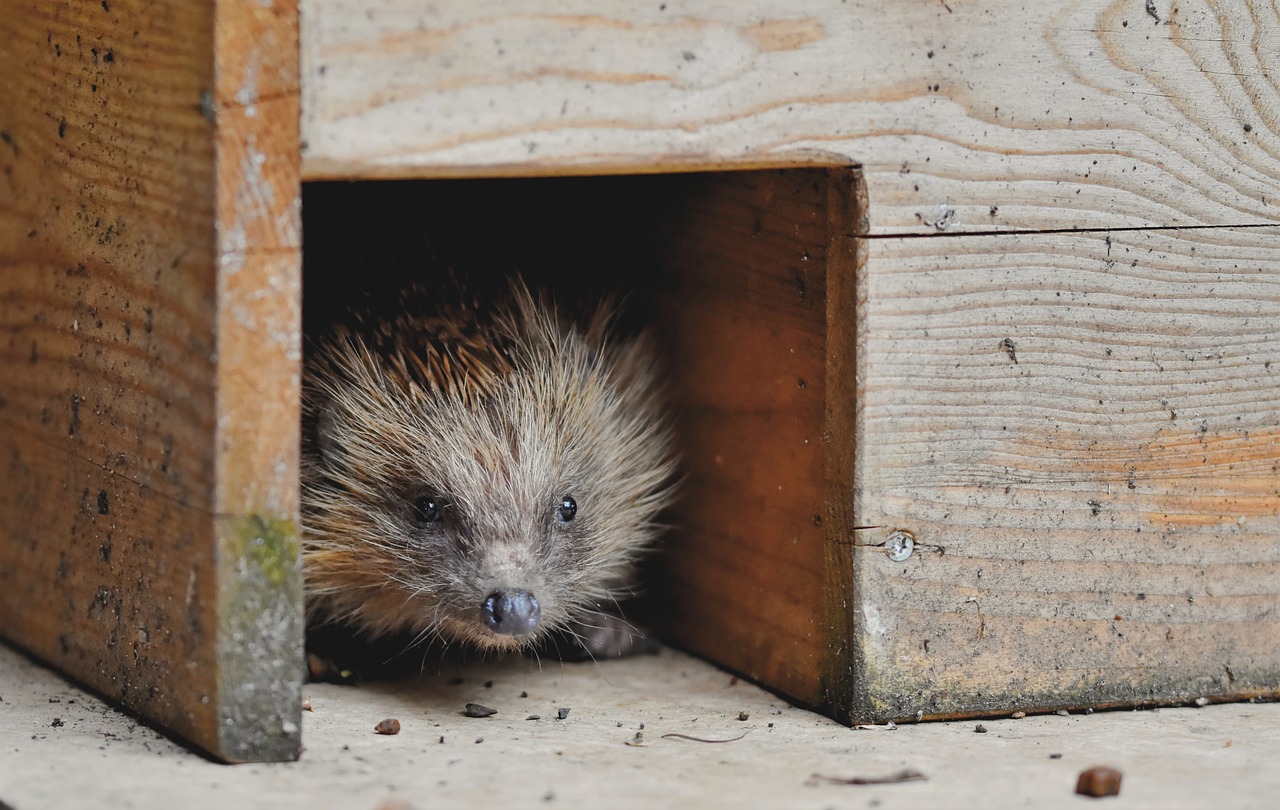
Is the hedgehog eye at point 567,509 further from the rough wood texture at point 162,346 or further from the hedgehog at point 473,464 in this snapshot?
the rough wood texture at point 162,346

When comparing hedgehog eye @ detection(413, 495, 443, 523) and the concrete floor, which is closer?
the concrete floor

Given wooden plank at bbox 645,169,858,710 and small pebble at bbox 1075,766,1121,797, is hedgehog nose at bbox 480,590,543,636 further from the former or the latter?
small pebble at bbox 1075,766,1121,797

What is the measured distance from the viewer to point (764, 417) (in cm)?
344

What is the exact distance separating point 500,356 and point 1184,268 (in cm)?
142

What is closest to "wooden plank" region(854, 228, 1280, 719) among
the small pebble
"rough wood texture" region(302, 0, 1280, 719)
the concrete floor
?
"rough wood texture" region(302, 0, 1280, 719)

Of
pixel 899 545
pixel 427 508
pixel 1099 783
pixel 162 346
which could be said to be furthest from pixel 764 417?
pixel 162 346

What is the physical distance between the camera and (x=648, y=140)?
279cm

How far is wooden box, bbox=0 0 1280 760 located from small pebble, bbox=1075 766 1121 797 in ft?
1.75

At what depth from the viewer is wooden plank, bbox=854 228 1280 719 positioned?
121 inches

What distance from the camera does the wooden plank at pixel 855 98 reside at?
8.66 ft

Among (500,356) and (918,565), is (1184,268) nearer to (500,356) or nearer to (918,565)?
(918,565)

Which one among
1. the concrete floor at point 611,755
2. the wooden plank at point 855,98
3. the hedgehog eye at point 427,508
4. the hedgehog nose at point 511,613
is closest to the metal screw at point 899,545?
the concrete floor at point 611,755

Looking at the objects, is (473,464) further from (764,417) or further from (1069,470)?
(1069,470)

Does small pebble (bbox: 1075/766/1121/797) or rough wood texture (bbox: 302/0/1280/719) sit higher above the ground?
rough wood texture (bbox: 302/0/1280/719)
